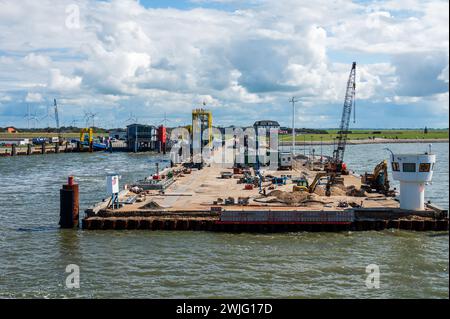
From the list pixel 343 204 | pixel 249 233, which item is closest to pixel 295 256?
pixel 249 233

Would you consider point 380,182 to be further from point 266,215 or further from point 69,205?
point 69,205

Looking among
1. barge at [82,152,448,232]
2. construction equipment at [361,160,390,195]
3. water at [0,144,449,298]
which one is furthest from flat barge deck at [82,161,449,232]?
construction equipment at [361,160,390,195]

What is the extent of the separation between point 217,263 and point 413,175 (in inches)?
903

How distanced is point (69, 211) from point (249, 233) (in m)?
17.5

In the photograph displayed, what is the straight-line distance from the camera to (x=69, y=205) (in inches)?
1929

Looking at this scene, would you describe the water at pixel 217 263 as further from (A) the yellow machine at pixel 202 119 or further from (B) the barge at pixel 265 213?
(A) the yellow machine at pixel 202 119

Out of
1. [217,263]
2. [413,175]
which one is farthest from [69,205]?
[413,175]

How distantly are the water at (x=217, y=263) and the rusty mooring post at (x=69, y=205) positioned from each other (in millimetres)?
1353

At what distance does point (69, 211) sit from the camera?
49125 millimetres

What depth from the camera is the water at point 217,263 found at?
3188cm

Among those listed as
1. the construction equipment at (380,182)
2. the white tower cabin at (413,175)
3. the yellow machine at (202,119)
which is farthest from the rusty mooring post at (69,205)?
the yellow machine at (202,119)

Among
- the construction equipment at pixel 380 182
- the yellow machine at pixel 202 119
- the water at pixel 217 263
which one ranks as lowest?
the water at pixel 217 263

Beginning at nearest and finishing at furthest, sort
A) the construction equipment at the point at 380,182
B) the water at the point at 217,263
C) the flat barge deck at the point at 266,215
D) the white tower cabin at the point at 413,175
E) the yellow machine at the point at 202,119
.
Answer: the water at the point at 217,263 → the flat barge deck at the point at 266,215 → the white tower cabin at the point at 413,175 → the construction equipment at the point at 380,182 → the yellow machine at the point at 202,119
